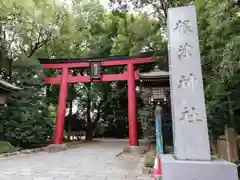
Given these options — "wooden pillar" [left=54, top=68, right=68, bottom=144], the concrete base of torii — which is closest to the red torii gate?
"wooden pillar" [left=54, top=68, right=68, bottom=144]

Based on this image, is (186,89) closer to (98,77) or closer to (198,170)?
(198,170)

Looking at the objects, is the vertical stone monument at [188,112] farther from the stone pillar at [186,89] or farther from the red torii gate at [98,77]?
the red torii gate at [98,77]

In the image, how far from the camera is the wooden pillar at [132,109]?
426 inches

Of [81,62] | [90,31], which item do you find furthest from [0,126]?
[90,31]

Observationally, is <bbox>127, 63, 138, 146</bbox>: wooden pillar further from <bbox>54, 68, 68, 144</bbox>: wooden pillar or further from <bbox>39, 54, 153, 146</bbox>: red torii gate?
<bbox>54, 68, 68, 144</bbox>: wooden pillar

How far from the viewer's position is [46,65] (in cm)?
1267

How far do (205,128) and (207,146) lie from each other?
11.8 inches

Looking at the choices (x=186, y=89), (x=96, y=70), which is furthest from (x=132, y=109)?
(x=186, y=89)

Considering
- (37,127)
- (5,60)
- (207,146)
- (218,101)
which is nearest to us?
(207,146)

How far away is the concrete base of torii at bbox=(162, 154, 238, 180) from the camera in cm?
307

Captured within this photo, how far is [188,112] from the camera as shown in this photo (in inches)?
142

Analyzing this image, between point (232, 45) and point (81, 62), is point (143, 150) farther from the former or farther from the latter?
point (232, 45)

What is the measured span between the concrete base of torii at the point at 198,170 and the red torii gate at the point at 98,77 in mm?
7645

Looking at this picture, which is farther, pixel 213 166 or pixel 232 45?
pixel 232 45
